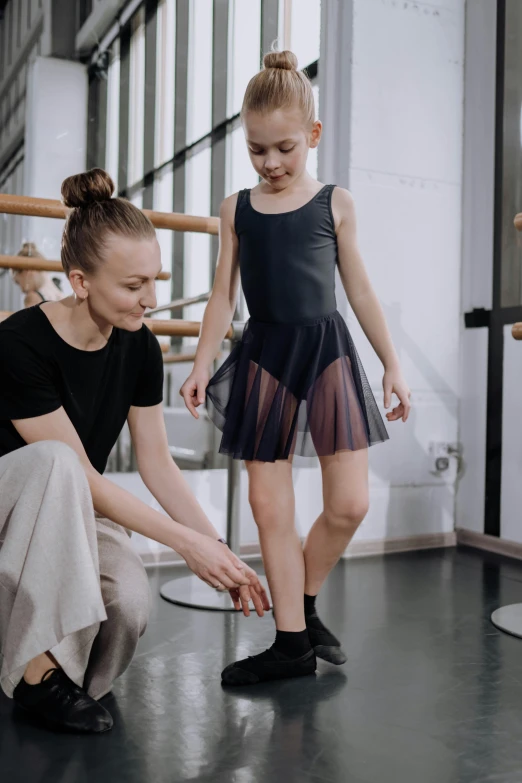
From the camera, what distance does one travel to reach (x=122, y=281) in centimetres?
127

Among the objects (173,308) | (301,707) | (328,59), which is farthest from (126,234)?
(328,59)

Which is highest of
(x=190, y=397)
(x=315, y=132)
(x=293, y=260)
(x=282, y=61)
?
(x=282, y=61)

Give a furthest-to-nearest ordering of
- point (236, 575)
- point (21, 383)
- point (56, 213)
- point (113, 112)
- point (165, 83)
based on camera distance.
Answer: point (165, 83)
point (113, 112)
point (56, 213)
point (21, 383)
point (236, 575)

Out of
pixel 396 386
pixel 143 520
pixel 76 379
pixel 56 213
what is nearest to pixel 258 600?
pixel 143 520

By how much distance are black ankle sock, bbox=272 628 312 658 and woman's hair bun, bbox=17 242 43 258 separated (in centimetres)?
138

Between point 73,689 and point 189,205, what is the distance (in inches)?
70.1

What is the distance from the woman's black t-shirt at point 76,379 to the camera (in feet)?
4.16

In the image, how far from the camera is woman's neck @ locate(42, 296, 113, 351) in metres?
1.33

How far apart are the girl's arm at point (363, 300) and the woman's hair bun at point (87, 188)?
0.48m

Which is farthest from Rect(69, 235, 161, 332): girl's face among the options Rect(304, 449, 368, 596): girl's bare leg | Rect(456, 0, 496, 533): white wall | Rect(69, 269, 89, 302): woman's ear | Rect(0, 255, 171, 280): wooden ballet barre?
Rect(456, 0, 496, 533): white wall

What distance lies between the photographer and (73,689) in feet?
4.07

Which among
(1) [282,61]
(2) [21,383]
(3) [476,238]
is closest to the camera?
(2) [21,383]

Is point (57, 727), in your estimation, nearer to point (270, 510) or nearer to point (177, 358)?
point (270, 510)

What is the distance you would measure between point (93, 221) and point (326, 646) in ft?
3.00
